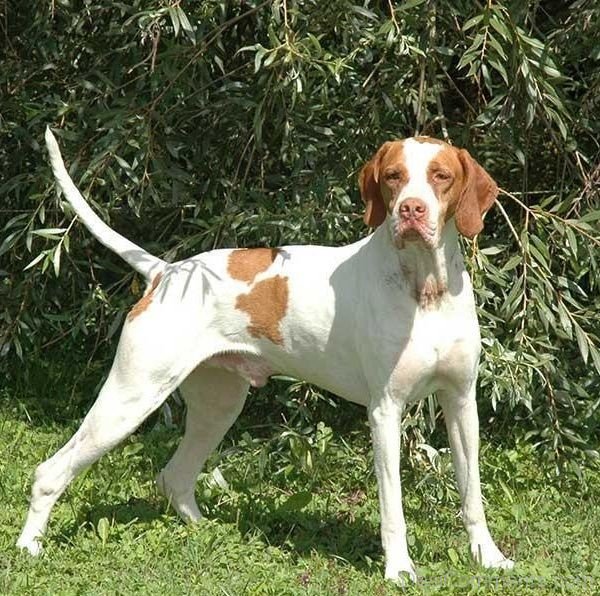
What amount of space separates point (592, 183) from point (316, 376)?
1.79 metres

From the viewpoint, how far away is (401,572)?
17.3 feet

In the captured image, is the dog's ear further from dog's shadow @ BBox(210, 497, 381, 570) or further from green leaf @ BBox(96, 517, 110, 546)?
green leaf @ BBox(96, 517, 110, 546)

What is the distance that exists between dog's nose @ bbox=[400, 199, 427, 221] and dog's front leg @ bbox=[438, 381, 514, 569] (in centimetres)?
85

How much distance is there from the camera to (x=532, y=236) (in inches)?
250

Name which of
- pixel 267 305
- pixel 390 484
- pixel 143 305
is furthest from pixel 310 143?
pixel 390 484

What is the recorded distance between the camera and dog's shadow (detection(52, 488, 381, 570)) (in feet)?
19.1

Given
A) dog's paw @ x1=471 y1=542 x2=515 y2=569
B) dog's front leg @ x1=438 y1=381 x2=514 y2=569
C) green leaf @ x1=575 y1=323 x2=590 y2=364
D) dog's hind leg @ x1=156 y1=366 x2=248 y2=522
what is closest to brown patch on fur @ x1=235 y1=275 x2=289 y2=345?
dog's hind leg @ x1=156 y1=366 x2=248 y2=522

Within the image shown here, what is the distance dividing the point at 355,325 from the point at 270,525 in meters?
1.16

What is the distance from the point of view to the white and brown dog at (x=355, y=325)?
512cm

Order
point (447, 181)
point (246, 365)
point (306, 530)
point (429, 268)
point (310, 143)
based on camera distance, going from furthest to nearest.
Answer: point (310, 143)
point (306, 530)
point (246, 365)
point (429, 268)
point (447, 181)

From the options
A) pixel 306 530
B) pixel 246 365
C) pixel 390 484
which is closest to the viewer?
pixel 390 484

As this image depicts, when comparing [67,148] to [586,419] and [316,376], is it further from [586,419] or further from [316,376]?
[586,419]

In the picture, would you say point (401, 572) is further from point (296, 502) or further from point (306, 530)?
point (296, 502)

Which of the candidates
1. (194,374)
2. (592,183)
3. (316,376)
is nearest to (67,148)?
(194,374)
